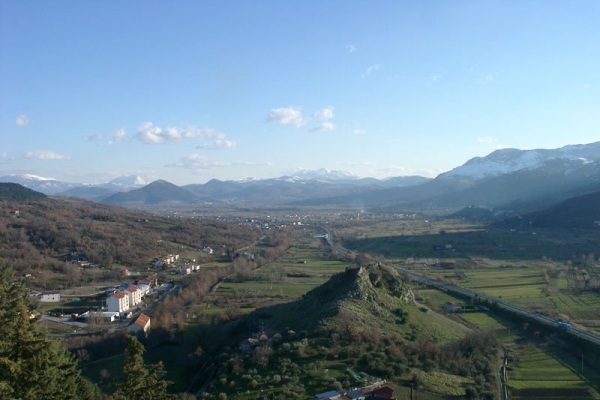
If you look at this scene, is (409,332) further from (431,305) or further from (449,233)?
(449,233)

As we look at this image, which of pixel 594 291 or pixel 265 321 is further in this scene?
pixel 594 291

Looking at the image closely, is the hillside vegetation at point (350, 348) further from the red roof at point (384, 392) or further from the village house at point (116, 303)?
the village house at point (116, 303)

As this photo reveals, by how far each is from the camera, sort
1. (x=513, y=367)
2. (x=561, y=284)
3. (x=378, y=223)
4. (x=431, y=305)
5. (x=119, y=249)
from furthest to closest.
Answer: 1. (x=378, y=223)
2. (x=119, y=249)
3. (x=561, y=284)
4. (x=431, y=305)
5. (x=513, y=367)

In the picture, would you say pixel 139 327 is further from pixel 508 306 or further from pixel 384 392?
pixel 508 306

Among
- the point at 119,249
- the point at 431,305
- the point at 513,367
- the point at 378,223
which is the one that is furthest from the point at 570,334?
the point at 378,223

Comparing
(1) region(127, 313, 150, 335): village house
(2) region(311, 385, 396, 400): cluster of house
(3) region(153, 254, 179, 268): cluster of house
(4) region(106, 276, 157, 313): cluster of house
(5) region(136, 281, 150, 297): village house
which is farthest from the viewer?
(3) region(153, 254, 179, 268): cluster of house

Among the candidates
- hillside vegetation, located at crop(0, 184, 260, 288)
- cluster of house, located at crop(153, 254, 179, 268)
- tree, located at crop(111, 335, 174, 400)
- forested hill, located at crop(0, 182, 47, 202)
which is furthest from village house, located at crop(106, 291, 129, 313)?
forested hill, located at crop(0, 182, 47, 202)

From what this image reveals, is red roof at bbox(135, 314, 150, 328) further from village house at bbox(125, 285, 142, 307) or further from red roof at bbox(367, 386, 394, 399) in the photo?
red roof at bbox(367, 386, 394, 399)

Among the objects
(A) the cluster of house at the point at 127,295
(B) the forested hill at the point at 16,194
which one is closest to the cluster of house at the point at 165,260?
(A) the cluster of house at the point at 127,295
